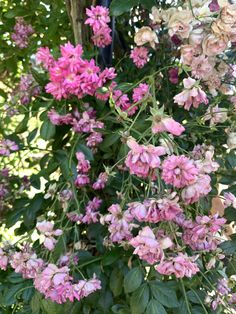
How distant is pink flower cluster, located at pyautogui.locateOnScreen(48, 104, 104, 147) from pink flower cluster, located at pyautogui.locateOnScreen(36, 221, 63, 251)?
0.54 feet

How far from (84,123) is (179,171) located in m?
0.31

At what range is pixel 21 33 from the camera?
1.31 metres

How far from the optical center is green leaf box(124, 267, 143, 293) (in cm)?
81

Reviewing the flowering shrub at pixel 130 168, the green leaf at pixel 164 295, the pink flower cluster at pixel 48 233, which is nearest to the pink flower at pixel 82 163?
the flowering shrub at pixel 130 168

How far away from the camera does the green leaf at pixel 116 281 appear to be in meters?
0.90

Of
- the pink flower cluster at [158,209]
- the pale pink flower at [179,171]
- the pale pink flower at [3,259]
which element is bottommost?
the pale pink flower at [3,259]

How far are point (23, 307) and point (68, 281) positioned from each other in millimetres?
250

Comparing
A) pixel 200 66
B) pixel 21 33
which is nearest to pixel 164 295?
pixel 200 66

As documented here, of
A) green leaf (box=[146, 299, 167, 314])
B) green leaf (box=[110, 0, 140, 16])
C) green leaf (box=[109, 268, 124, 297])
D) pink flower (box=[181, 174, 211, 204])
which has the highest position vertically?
green leaf (box=[110, 0, 140, 16])

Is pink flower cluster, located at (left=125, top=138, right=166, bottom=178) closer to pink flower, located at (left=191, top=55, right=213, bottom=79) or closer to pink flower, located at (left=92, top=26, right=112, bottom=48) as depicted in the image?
pink flower, located at (left=191, top=55, right=213, bottom=79)

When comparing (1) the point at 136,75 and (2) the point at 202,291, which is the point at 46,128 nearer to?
(1) the point at 136,75

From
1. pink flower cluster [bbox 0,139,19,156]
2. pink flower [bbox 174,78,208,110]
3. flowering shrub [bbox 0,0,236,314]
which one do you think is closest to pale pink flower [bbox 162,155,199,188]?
flowering shrub [bbox 0,0,236,314]

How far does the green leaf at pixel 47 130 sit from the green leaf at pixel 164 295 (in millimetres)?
300

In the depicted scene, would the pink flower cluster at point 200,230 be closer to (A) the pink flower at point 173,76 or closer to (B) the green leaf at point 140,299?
(B) the green leaf at point 140,299
